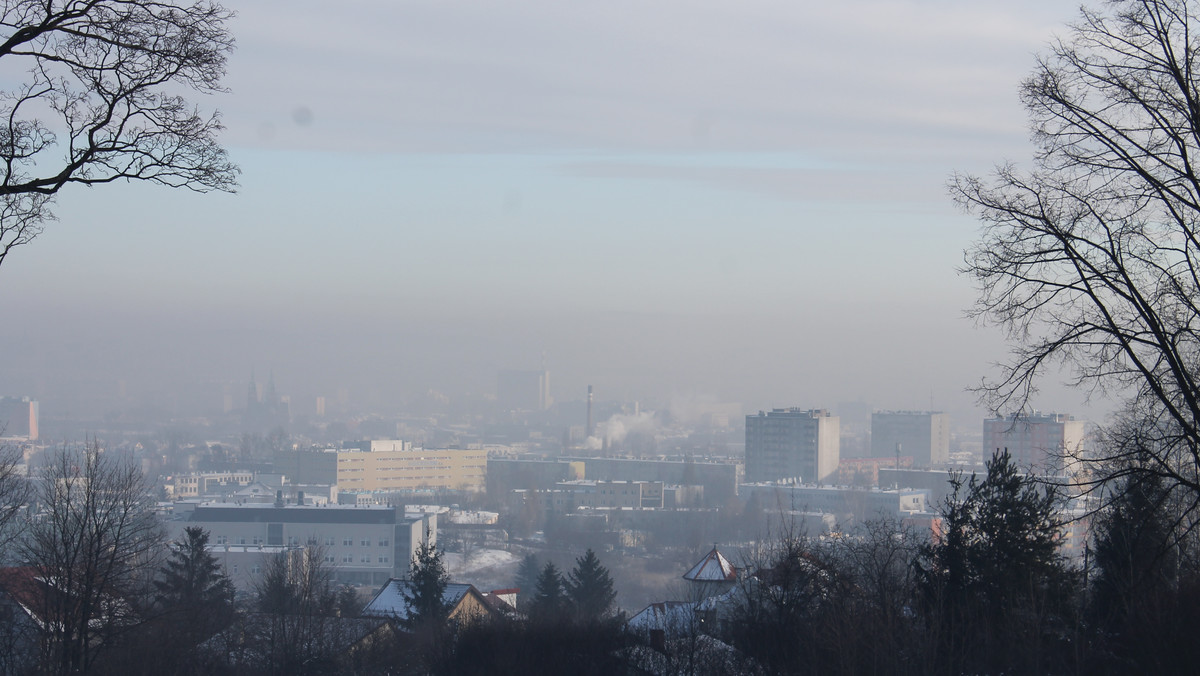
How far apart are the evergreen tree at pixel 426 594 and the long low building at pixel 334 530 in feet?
110

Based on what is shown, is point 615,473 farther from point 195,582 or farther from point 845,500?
point 195,582

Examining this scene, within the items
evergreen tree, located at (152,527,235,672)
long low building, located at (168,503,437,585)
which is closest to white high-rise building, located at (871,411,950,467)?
long low building, located at (168,503,437,585)

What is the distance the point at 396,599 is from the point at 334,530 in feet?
121

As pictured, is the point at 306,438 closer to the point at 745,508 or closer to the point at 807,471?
the point at 807,471

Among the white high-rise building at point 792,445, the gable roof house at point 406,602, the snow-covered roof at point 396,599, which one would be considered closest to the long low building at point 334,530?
the snow-covered roof at point 396,599

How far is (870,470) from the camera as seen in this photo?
11381cm

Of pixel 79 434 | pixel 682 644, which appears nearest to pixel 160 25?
pixel 682 644

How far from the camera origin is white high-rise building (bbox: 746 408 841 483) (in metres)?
114

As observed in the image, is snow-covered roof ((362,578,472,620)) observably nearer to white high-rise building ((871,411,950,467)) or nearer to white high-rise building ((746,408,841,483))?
white high-rise building ((746,408,841,483))

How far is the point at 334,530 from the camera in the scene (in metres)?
64.4

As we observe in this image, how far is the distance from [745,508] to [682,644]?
68782 mm

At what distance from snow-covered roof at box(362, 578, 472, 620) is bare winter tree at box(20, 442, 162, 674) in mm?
9704

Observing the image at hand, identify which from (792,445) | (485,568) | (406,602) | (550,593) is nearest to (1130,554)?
(406,602)

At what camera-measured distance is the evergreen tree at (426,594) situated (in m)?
26.1
